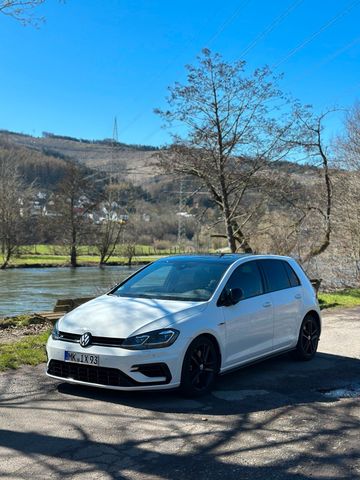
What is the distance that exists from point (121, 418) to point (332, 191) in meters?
20.2

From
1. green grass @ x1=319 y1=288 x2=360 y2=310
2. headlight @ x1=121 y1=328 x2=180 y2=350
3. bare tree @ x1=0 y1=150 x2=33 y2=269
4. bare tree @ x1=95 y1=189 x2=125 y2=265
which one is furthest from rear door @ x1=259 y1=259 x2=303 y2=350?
bare tree @ x1=95 y1=189 x2=125 y2=265

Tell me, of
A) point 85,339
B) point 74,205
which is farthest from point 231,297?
point 74,205

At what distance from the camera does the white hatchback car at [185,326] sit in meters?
5.71

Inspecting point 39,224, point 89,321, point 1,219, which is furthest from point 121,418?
point 39,224

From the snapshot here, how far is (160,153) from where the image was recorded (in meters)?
A: 20.1

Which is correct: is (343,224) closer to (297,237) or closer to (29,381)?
(297,237)

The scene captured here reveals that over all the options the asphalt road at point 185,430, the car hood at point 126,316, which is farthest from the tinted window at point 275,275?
the car hood at point 126,316

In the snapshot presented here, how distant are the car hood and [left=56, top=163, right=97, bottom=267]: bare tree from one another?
187ft

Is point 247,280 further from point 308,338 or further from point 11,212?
point 11,212

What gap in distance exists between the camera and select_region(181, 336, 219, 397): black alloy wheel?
587 centimetres

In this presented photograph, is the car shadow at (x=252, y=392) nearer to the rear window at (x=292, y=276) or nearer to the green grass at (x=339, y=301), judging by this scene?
the rear window at (x=292, y=276)

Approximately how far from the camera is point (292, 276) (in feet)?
27.4

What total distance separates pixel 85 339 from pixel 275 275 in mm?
3213

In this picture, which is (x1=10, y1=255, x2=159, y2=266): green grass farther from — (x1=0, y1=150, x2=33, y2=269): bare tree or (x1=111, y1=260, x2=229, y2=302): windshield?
(x1=111, y1=260, x2=229, y2=302): windshield
